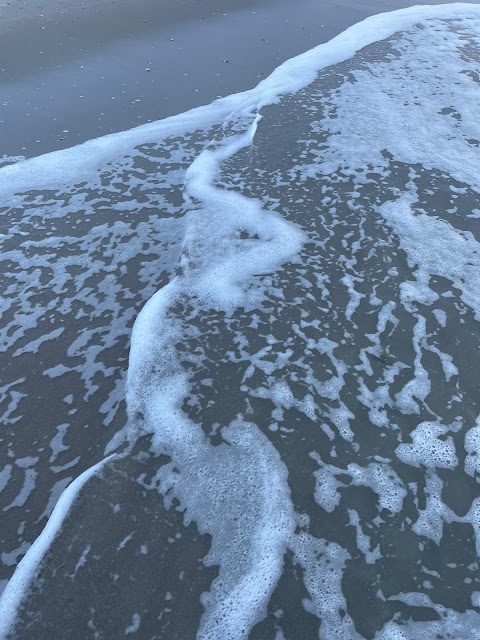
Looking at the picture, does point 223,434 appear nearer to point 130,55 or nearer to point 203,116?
point 203,116

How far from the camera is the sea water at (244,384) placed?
3.04 m

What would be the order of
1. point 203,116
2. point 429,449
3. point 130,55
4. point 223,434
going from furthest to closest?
point 130,55 < point 203,116 < point 223,434 < point 429,449

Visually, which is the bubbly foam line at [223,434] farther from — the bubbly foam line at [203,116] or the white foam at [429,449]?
the bubbly foam line at [203,116]

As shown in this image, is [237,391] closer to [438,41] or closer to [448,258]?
[448,258]

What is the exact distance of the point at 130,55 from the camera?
9008 mm

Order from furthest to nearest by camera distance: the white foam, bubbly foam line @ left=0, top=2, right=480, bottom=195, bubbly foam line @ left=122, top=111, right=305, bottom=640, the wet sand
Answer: the wet sand
bubbly foam line @ left=0, top=2, right=480, bottom=195
the white foam
bubbly foam line @ left=122, top=111, right=305, bottom=640

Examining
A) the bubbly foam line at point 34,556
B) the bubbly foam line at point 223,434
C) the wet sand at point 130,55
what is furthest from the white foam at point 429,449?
the wet sand at point 130,55

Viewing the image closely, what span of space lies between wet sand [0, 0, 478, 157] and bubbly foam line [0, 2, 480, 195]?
21 centimetres

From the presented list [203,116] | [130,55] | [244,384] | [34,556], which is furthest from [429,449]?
[130,55]

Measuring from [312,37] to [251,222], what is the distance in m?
6.02

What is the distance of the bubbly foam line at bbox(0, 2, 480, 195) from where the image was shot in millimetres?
6516

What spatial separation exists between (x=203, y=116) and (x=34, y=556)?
6372mm

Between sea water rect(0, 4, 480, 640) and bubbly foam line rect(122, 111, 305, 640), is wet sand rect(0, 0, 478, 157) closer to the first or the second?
sea water rect(0, 4, 480, 640)

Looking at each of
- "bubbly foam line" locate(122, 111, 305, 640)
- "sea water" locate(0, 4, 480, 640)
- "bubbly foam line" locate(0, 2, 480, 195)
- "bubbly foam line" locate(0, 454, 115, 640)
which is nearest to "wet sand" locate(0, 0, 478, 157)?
"bubbly foam line" locate(0, 2, 480, 195)
